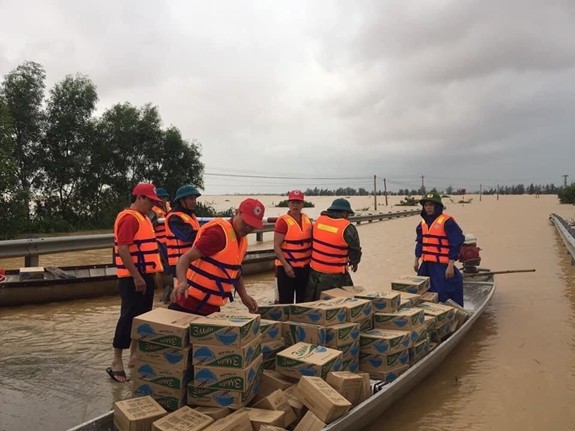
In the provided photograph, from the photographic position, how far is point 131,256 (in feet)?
16.0

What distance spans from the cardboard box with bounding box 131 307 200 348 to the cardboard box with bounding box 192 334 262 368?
0.40ft

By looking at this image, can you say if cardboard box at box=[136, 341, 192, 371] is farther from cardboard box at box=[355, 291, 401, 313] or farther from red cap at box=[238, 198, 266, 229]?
cardboard box at box=[355, 291, 401, 313]

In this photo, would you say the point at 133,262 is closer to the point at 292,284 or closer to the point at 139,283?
the point at 139,283

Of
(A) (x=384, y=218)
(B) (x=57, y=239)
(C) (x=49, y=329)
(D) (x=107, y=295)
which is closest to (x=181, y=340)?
(C) (x=49, y=329)

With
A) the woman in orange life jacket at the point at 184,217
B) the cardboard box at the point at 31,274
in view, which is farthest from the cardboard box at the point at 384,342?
the cardboard box at the point at 31,274

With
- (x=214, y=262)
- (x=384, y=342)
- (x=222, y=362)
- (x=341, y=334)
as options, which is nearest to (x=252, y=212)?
(x=214, y=262)

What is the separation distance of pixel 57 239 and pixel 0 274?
135 cm

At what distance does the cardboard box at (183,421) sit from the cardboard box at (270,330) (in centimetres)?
90

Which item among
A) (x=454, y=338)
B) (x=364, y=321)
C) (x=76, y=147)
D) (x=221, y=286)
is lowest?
(x=454, y=338)

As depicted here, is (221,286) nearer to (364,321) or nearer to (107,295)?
(364,321)

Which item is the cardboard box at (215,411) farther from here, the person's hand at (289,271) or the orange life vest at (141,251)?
the person's hand at (289,271)

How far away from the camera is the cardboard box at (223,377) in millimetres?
3307

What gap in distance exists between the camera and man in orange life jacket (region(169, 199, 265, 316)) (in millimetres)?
3912

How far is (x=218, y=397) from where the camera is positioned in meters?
3.35
